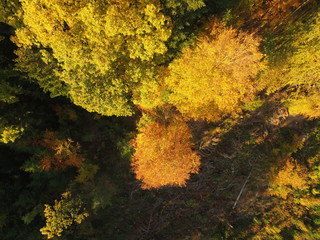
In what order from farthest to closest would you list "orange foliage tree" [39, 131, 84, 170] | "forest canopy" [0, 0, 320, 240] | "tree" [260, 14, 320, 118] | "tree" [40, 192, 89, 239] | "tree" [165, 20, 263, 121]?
"orange foliage tree" [39, 131, 84, 170]
"tree" [40, 192, 89, 239]
"tree" [165, 20, 263, 121]
"tree" [260, 14, 320, 118]
"forest canopy" [0, 0, 320, 240]

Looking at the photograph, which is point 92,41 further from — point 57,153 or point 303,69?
point 303,69

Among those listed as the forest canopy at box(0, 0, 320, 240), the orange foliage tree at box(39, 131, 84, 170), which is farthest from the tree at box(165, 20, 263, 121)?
the orange foliage tree at box(39, 131, 84, 170)

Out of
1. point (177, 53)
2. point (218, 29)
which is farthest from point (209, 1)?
point (177, 53)

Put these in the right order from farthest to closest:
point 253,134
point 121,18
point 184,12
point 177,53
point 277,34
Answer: point 253,134 < point 277,34 < point 177,53 < point 184,12 < point 121,18

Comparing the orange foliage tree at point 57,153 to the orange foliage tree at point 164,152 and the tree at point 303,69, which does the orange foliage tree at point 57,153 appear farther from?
the tree at point 303,69

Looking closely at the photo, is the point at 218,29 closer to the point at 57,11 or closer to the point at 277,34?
the point at 277,34

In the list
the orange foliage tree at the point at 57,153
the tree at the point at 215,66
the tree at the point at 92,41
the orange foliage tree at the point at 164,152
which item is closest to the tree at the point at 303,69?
the tree at the point at 215,66

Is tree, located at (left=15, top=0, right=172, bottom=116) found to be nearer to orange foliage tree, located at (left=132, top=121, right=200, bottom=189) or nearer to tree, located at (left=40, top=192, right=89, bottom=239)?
orange foliage tree, located at (left=132, top=121, right=200, bottom=189)
